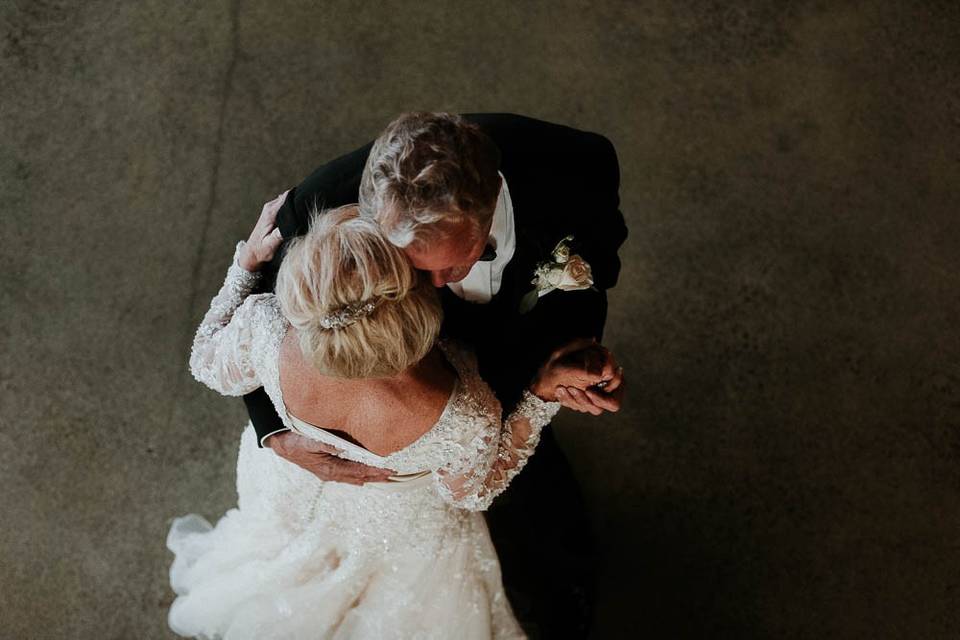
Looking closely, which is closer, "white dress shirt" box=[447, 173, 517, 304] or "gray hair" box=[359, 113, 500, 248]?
"gray hair" box=[359, 113, 500, 248]

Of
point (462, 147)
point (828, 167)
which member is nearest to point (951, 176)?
point (828, 167)

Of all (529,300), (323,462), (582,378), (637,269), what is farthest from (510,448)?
(637,269)

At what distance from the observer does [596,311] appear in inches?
86.0

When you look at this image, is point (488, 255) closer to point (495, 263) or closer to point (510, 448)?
point (495, 263)

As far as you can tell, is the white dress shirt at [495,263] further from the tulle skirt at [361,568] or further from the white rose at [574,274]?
the tulle skirt at [361,568]

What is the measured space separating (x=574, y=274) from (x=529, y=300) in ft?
0.50

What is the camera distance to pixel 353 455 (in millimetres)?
1829

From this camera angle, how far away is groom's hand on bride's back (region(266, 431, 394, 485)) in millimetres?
1998

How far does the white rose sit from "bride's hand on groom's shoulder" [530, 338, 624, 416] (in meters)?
0.17

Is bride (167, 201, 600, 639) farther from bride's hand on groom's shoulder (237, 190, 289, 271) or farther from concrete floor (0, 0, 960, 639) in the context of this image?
concrete floor (0, 0, 960, 639)

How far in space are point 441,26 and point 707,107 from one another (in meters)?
1.29

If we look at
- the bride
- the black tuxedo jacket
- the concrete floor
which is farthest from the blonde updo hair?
the concrete floor

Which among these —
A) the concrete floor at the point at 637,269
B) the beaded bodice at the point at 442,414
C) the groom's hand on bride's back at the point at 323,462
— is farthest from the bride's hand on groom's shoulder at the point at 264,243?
the concrete floor at the point at 637,269

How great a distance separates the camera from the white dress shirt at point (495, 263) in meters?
1.90
